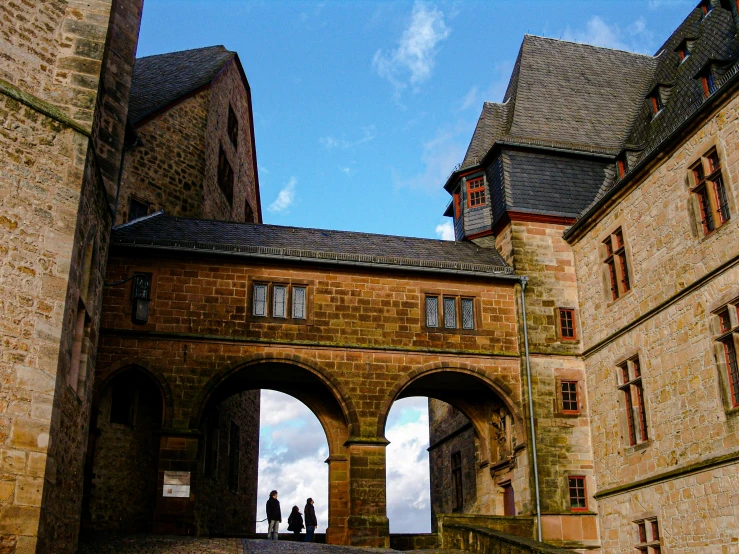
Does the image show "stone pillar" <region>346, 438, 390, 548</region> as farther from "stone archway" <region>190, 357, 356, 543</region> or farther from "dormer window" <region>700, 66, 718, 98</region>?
"dormer window" <region>700, 66, 718, 98</region>

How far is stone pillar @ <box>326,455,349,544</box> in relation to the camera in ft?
59.5

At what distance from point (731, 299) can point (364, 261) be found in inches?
299

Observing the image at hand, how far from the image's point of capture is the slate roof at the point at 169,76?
23.0 metres

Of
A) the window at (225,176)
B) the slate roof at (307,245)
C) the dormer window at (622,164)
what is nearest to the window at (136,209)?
the slate roof at (307,245)

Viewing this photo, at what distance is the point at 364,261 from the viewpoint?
18.4m

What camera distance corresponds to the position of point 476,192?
70.1ft

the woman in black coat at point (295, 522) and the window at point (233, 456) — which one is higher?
the window at point (233, 456)

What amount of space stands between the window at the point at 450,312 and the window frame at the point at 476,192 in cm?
322

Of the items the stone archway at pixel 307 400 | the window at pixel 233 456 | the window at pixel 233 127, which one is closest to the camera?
the stone archway at pixel 307 400

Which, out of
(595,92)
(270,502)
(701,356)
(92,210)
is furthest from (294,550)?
(595,92)

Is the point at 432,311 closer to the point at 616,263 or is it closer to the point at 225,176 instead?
the point at 616,263

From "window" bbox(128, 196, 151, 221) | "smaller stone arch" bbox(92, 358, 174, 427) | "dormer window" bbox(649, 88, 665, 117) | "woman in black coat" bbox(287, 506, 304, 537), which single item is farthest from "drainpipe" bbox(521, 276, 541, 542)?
"window" bbox(128, 196, 151, 221)

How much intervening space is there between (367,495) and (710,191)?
8594 millimetres

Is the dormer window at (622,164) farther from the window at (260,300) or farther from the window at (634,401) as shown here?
the window at (260,300)
